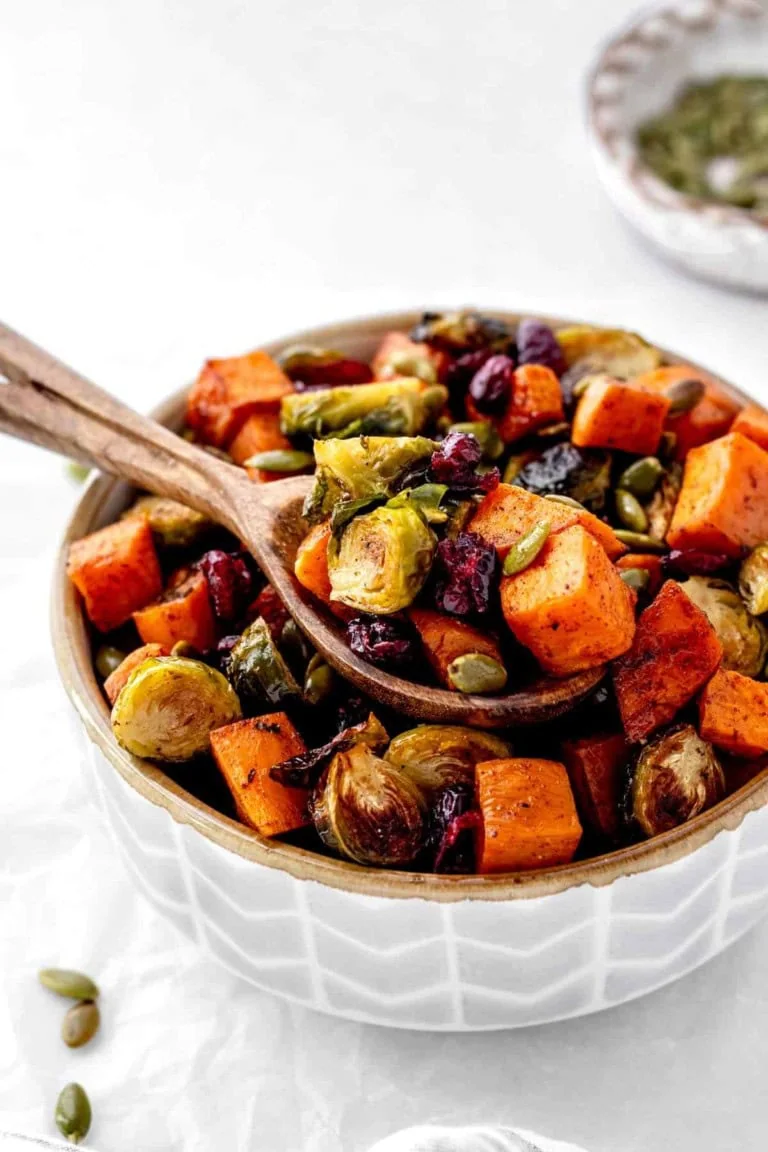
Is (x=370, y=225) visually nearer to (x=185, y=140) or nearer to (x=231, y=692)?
(x=185, y=140)

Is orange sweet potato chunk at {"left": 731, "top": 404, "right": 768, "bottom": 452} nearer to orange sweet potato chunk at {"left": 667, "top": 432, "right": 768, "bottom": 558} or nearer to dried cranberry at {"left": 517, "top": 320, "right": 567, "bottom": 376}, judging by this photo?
orange sweet potato chunk at {"left": 667, "top": 432, "right": 768, "bottom": 558}

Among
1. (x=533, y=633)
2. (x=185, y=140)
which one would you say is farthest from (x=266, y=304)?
(x=533, y=633)

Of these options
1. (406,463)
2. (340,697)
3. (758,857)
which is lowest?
(758,857)

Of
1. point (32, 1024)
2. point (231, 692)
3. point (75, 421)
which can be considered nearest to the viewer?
point (231, 692)

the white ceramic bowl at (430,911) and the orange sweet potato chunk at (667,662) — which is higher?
the orange sweet potato chunk at (667,662)

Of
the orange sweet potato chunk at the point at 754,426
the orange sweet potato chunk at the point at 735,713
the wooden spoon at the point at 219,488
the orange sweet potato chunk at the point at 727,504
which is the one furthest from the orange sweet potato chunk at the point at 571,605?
the orange sweet potato chunk at the point at 754,426

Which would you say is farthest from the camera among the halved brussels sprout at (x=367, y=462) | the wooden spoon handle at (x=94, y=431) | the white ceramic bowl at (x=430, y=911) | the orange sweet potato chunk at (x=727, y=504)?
the wooden spoon handle at (x=94, y=431)

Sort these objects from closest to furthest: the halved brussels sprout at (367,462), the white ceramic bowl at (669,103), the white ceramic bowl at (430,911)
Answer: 1. the white ceramic bowl at (430,911)
2. the halved brussels sprout at (367,462)
3. the white ceramic bowl at (669,103)

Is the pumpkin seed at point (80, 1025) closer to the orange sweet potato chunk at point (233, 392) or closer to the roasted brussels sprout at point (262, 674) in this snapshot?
the roasted brussels sprout at point (262, 674)
